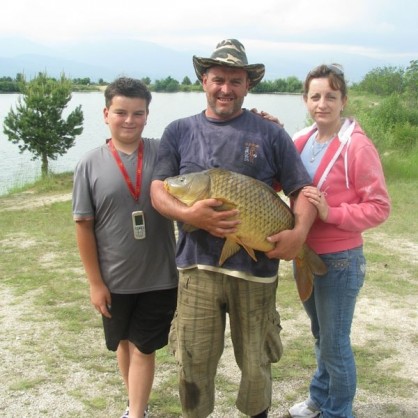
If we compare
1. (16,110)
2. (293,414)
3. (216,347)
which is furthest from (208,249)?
(16,110)

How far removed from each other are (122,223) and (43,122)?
23.7 metres

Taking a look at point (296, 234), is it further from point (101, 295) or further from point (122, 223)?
point (101, 295)

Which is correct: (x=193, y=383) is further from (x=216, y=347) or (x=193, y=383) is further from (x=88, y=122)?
(x=88, y=122)

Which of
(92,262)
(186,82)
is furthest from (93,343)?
(186,82)

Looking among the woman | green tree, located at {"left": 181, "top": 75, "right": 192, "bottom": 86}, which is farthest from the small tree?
green tree, located at {"left": 181, "top": 75, "right": 192, "bottom": 86}

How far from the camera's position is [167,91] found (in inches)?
2771

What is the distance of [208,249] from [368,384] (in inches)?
76.2

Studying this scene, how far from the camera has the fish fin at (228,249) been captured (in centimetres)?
266

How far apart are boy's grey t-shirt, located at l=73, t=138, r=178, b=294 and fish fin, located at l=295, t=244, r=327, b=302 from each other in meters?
0.77

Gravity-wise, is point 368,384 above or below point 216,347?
below

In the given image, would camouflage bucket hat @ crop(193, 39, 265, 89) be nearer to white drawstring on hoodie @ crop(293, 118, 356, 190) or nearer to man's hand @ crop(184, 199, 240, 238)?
white drawstring on hoodie @ crop(293, 118, 356, 190)

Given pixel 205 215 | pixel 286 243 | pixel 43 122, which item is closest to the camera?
pixel 205 215

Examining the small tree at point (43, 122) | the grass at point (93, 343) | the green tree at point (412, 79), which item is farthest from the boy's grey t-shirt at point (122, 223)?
the green tree at point (412, 79)

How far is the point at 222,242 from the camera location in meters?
2.74
